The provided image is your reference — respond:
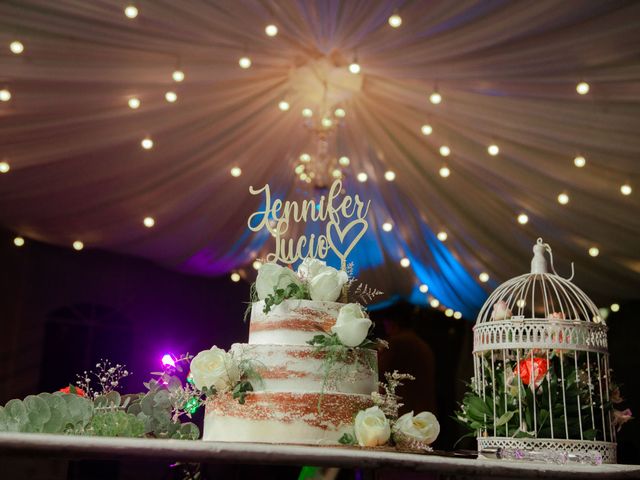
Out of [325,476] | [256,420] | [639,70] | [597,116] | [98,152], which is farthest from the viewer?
[98,152]

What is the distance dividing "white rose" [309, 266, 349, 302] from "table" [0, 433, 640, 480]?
0.86m

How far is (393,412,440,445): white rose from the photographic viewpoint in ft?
6.14

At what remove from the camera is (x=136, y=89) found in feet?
13.6

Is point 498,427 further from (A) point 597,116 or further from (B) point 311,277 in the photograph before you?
(A) point 597,116

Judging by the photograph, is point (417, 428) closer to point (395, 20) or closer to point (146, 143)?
point (395, 20)

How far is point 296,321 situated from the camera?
2.17 meters

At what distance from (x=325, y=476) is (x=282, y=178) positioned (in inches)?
97.3

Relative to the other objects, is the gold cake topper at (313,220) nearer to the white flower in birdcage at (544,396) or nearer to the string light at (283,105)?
the white flower in birdcage at (544,396)

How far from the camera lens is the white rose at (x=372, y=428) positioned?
72.4 inches

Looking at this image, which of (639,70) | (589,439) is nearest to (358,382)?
(589,439)

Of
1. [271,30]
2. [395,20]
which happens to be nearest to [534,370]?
[395,20]

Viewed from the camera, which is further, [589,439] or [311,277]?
[311,277]

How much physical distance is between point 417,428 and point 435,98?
8.65 ft

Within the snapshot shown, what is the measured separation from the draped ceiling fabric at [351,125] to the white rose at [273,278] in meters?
1.72
